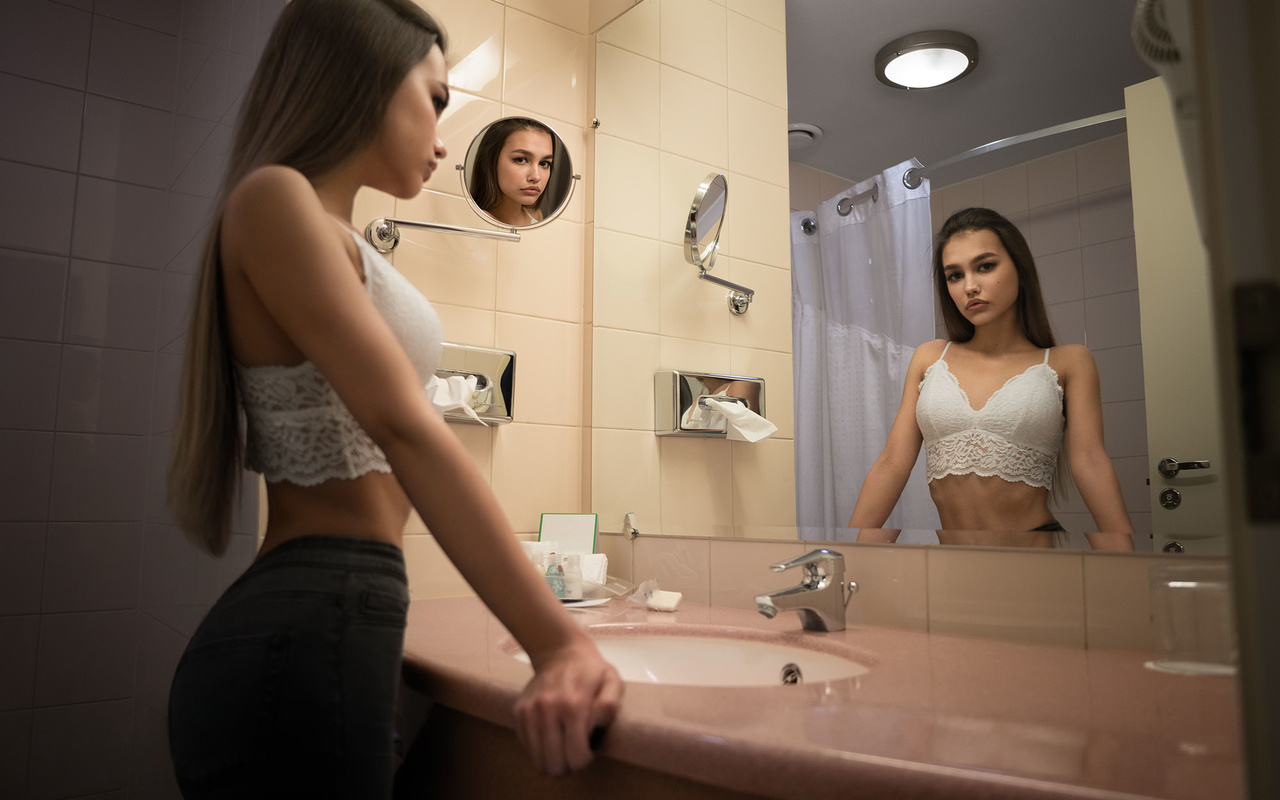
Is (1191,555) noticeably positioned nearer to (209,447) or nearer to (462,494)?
(462,494)

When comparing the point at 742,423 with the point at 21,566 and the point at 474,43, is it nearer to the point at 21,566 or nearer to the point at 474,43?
the point at 474,43

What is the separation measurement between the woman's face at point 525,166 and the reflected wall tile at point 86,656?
1317 mm

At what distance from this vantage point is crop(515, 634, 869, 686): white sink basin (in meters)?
1.08

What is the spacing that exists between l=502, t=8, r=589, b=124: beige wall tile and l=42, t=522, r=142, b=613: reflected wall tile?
135 centimetres

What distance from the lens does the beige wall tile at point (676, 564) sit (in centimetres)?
148

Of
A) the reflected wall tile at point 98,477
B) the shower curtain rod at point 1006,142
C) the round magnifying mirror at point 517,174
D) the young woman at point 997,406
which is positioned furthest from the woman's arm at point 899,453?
the reflected wall tile at point 98,477

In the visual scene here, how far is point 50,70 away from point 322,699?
1861 millimetres

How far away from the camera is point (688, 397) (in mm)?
1696

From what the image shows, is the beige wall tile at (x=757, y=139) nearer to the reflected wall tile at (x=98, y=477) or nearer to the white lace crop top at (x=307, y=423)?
the white lace crop top at (x=307, y=423)

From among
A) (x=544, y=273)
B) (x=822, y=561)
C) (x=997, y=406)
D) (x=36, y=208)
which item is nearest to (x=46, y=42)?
(x=36, y=208)

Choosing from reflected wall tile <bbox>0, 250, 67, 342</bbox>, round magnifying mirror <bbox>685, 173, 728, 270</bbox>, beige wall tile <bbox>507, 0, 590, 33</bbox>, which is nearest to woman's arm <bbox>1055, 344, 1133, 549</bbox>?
round magnifying mirror <bbox>685, 173, 728, 270</bbox>

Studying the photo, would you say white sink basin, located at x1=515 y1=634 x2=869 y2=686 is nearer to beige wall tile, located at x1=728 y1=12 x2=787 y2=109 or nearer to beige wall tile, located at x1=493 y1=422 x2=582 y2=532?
beige wall tile, located at x1=493 y1=422 x2=582 y2=532

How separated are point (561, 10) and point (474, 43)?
293mm

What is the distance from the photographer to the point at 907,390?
47.4 inches
